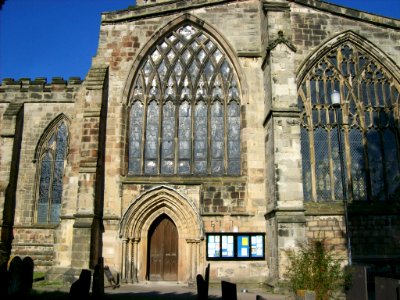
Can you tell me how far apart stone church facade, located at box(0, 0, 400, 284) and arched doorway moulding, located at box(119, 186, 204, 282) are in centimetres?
4

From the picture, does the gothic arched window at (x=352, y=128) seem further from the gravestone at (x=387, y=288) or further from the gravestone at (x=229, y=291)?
the gravestone at (x=229, y=291)

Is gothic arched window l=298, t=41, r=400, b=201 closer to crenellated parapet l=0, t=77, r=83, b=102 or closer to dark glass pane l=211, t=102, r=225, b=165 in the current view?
dark glass pane l=211, t=102, r=225, b=165

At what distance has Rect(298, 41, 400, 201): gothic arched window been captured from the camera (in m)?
15.5

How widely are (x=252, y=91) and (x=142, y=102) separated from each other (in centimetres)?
418

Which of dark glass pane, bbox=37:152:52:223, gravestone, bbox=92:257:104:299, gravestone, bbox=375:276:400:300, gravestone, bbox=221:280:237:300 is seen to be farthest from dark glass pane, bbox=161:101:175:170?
gravestone, bbox=375:276:400:300

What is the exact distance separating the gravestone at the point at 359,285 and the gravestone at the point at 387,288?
1087 millimetres

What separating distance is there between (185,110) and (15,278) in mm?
9631

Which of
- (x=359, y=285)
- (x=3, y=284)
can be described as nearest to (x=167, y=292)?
(x=359, y=285)

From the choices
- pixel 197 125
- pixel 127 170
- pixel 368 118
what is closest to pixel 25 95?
pixel 127 170

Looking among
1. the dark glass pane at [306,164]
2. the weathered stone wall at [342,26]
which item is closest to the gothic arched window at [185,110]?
the dark glass pane at [306,164]

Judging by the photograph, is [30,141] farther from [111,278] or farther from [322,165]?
[322,165]

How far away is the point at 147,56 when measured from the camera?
55.7 ft

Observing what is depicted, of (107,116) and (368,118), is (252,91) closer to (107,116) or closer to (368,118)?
(368,118)

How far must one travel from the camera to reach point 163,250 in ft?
50.8
